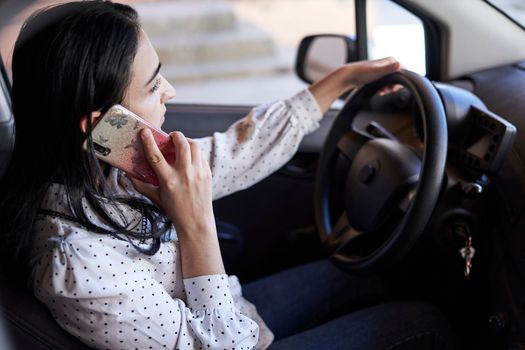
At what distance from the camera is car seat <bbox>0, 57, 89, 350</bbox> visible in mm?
879

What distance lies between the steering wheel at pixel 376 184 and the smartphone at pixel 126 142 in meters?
0.41

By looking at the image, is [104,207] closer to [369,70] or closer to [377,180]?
[377,180]

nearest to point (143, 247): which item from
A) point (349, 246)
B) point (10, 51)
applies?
point (10, 51)

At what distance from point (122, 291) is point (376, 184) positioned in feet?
1.86

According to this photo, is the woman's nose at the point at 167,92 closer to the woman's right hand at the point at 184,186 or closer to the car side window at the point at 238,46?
the woman's right hand at the point at 184,186

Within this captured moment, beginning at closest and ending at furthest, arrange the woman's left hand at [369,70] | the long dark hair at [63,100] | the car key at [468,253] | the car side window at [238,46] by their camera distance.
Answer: the long dark hair at [63,100] < the car key at [468,253] < the woman's left hand at [369,70] < the car side window at [238,46]

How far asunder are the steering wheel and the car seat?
1.78 ft

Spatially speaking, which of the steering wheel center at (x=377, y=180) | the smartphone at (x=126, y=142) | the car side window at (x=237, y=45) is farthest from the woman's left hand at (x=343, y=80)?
the smartphone at (x=126, y=142)

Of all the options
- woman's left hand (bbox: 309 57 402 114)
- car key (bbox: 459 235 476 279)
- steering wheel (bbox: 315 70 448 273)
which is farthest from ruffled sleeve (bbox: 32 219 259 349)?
woman's left hand (bbox: 309 57 402 114)

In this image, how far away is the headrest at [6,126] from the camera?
93 centimetres

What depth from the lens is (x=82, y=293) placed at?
0.86m

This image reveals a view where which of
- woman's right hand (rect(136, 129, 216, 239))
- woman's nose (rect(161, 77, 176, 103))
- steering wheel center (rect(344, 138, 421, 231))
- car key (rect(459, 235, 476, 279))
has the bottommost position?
car key (rect(459, 235, 476, 279))

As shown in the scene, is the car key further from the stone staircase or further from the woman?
the stone staircase

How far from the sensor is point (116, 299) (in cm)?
88
